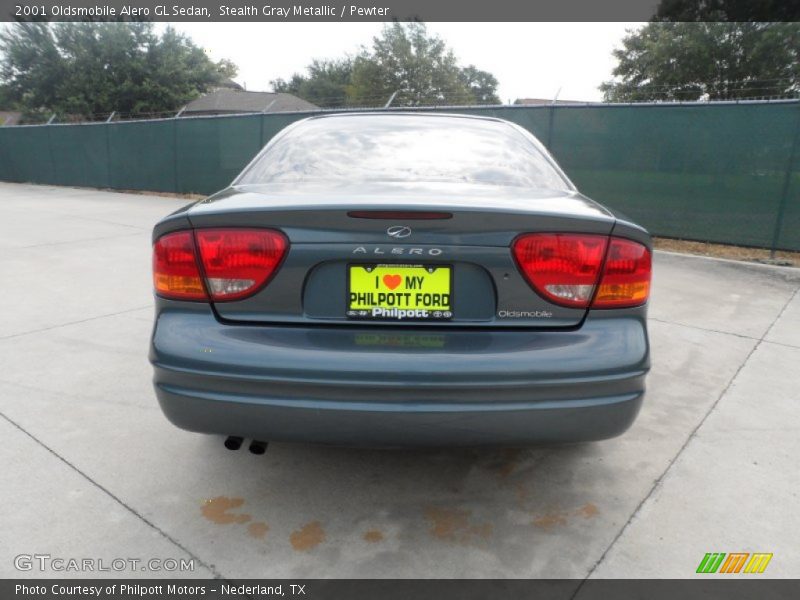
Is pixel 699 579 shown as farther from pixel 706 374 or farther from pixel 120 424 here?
pixel 120 424

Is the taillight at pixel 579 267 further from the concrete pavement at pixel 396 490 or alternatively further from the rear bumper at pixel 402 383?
the concrete pavement at pixel 396 490

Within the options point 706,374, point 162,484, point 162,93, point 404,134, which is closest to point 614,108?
point 706,374

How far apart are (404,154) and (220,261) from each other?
1.11 meters

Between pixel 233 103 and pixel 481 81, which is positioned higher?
pixel 481 81

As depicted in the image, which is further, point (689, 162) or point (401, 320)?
point (689, 162)

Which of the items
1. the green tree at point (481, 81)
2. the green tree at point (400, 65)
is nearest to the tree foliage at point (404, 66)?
the green tree at point (400, 65)

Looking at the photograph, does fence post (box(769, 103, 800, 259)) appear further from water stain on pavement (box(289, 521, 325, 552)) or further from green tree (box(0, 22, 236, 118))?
green tree (box(0, 22, 236, 118))

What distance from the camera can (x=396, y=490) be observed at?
2516 millimetres

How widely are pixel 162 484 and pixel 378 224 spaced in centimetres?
146

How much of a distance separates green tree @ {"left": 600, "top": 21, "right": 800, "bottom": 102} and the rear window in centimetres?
2846

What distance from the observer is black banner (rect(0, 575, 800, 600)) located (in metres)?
1.93

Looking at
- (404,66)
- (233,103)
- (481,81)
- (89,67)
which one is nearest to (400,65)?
(404,66)

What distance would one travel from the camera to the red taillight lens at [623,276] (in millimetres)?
2059

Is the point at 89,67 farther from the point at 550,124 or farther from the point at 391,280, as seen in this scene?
the point at 391,280
